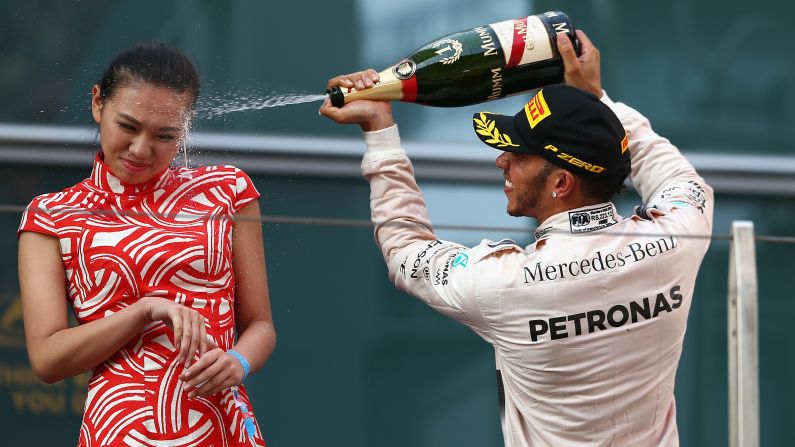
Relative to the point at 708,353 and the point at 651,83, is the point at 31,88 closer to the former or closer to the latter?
the point at 651,83

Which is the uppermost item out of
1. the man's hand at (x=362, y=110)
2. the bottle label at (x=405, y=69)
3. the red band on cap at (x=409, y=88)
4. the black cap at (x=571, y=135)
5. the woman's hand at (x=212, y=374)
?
the bottle label at (x=405, y=69)

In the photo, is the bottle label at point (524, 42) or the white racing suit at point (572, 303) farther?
the bottle label at point (524, 42)

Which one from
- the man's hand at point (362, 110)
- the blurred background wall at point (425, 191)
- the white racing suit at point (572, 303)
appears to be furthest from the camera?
the blurred background wall at point (425, 191)

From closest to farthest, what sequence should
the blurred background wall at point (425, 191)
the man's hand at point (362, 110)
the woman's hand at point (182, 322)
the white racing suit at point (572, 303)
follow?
the woman's hand at point (182, 322)
the white racing suit at point (572, 303)
the man's hand at point (362, 110)
the blurred background wall at point (425, 191)

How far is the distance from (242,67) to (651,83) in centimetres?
85

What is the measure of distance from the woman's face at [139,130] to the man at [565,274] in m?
0.21

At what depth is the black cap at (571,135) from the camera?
153 centimetres

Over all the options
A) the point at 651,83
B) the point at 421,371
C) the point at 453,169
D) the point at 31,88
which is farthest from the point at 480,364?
the point at 31,88

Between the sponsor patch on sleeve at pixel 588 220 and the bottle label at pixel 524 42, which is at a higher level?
the bottle label at pixel 524 42

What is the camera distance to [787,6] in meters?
2.47

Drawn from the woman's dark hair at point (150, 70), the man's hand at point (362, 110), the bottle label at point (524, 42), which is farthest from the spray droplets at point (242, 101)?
the bottle label at point (524, 42)

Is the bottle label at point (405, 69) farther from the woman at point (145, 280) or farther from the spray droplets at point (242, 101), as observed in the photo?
the woman at point (145, 280)

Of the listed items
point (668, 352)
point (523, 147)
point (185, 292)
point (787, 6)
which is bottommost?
point (668, 352)

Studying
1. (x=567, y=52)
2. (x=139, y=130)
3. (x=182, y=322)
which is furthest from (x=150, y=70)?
(x=567, y=52)
